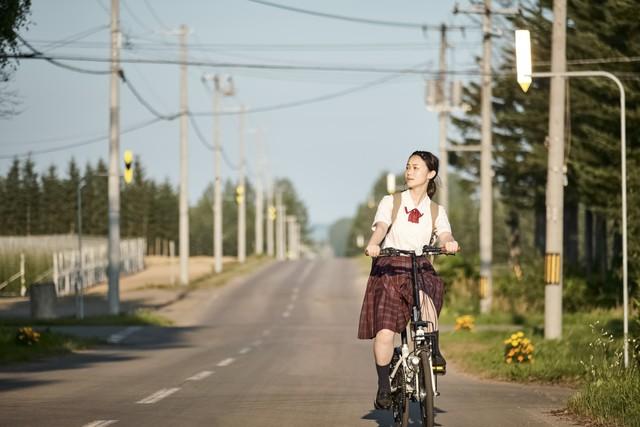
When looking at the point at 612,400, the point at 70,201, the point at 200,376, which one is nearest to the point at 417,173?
the point at 612,400

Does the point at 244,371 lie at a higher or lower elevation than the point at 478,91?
lower

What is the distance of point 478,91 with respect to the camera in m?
74.1

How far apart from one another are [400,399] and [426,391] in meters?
0.47

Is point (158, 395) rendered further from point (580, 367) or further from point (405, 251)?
point (580, 367)

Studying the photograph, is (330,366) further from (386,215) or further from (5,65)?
(386,215)

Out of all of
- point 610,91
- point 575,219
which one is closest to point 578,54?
point 610,91

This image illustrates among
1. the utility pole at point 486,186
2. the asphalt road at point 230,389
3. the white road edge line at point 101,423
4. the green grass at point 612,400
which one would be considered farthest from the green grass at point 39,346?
the utility pole at point 486,186

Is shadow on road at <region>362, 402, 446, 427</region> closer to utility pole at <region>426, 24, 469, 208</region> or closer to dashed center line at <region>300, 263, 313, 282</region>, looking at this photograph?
utility pole at <region>426, 24, 469, 208</region>

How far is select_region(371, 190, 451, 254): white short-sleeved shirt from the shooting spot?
9445 millimetres

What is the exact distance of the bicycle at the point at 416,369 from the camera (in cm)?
900

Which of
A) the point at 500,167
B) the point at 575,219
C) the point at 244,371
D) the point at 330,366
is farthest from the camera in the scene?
the point at 500,167

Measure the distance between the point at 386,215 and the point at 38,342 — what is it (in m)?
14.1

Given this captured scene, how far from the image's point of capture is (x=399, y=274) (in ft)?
30.9

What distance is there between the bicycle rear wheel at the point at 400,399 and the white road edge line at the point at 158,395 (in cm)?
360
